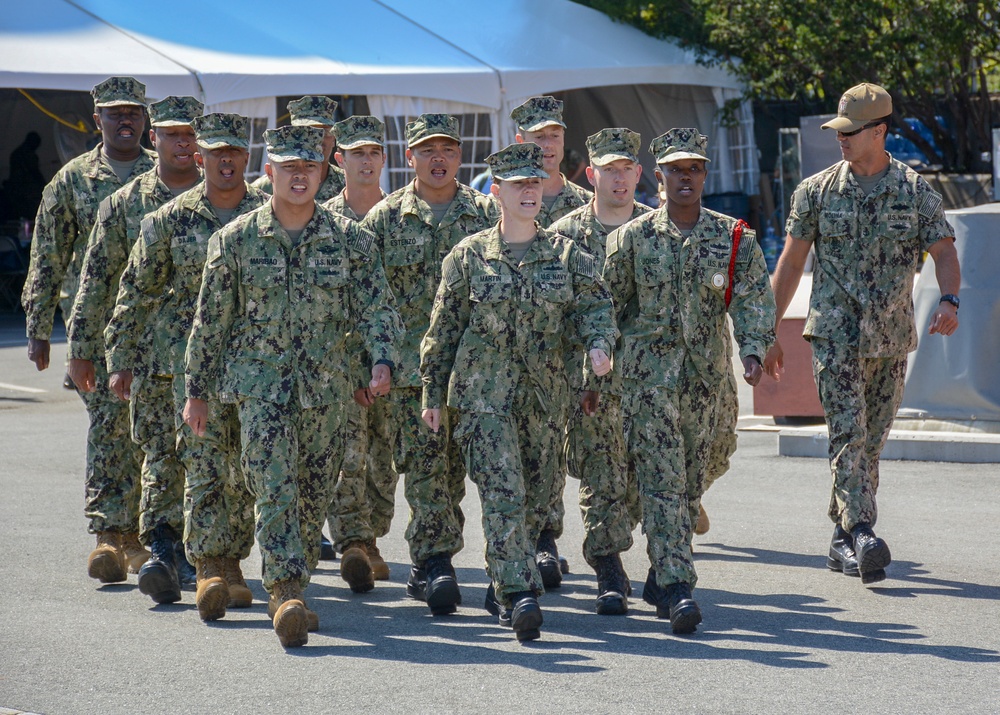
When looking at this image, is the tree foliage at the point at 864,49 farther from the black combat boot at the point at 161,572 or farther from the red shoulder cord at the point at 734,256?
the black combat boot at the point at 161,572

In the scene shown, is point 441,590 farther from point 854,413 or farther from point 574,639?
point 854,413

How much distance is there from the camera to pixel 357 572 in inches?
291

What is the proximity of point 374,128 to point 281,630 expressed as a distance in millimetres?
2800

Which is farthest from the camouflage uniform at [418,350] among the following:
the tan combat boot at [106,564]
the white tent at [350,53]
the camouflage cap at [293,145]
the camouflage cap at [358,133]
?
the white tent at [350,53]

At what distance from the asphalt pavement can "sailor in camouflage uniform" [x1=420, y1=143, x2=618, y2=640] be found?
1.56 feet

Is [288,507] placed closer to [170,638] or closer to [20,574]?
[170,638]

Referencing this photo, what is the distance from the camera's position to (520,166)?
21.2ft

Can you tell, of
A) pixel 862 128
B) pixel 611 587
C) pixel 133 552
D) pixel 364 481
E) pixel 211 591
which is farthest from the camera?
pixel 133 552

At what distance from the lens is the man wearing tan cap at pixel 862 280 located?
7.50 metres

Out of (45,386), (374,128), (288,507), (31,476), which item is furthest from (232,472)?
(45,386)

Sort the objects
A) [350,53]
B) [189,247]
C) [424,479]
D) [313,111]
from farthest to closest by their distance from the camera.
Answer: [350,53] → [313,111] → [424,479] → [189,247]

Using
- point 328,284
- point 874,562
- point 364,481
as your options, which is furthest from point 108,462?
point 874,562

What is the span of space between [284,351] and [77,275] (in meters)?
2.12

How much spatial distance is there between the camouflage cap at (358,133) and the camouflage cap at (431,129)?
462 millimetres
